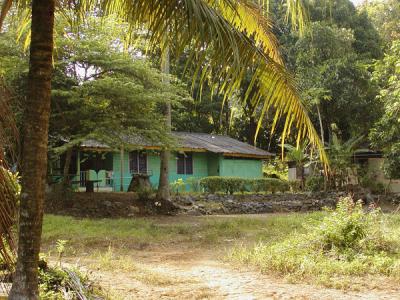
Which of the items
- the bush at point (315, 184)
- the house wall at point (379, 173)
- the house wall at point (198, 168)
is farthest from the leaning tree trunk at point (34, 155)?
the house wall at point (379, 173)

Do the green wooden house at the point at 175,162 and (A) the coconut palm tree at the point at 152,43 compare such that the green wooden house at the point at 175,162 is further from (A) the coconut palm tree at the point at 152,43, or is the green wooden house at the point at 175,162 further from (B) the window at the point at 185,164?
(A) the coconut palm tree at the point at 152,43

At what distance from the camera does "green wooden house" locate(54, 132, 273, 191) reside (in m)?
23.2

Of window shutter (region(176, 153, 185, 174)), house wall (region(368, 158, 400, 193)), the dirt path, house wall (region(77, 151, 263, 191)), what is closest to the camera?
the dirt path

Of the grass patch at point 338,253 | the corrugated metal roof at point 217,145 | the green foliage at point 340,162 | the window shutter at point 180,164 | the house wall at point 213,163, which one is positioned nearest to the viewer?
the grass patch at point 338,253

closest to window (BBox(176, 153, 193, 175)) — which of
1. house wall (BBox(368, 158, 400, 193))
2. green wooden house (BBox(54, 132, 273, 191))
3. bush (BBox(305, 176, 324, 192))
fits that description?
green wooden house (BBox(54, 132, 273, 191))

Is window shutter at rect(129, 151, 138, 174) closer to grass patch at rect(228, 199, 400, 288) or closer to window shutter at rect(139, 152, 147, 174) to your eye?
window shutter at rect(139, 152, 147, 174)

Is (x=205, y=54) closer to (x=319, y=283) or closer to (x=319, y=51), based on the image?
(x=319, y=283)

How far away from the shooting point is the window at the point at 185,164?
26.6 m

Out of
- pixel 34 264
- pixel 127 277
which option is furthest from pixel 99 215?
pixel 34 264

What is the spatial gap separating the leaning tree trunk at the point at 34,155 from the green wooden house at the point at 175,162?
16.4m

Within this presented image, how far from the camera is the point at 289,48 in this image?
26.8m

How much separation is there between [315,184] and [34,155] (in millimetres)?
20909

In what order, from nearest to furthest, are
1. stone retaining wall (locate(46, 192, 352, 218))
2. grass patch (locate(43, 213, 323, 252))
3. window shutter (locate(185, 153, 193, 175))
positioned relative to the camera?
grass patch (locate(43, 213, 323, 252)) → stone retaining wall (locate(46, 192, 352, 218)) → window shutter (locate(185, 153, 193, 175))

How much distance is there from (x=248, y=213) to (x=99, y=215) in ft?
18.9
